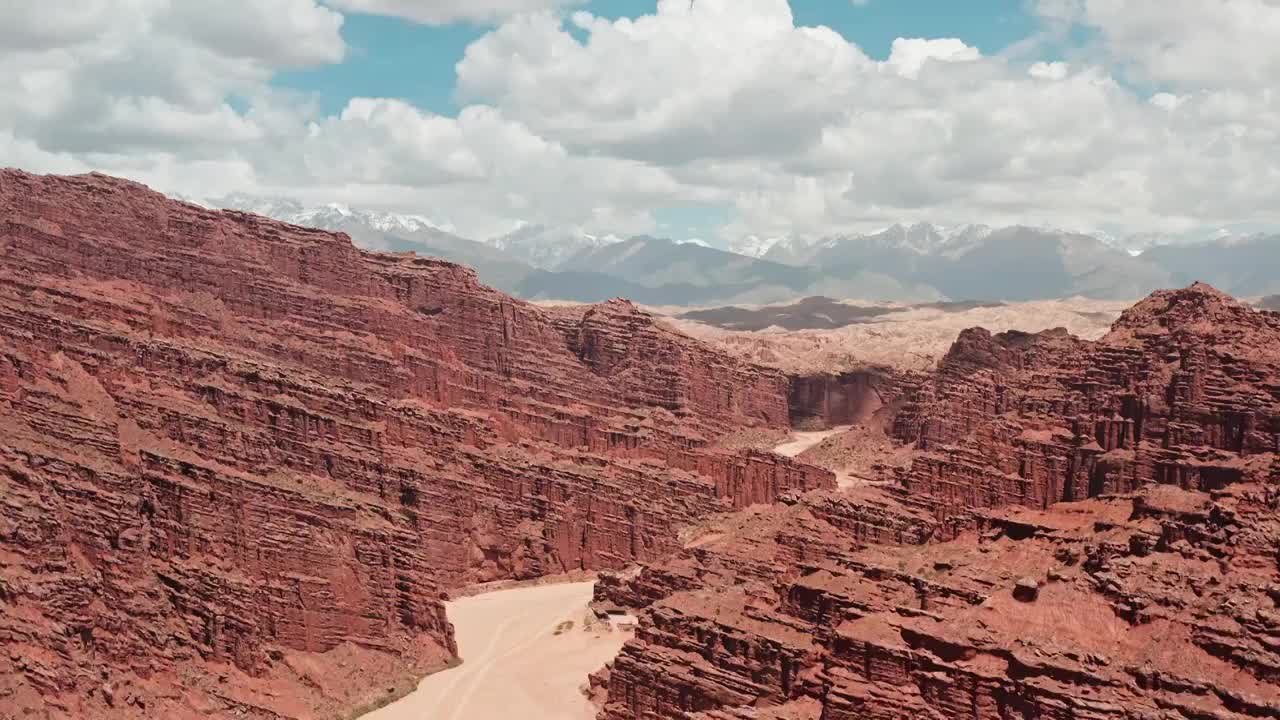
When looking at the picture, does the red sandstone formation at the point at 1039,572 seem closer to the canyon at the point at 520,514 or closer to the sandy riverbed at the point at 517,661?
the canyon at the point at 520,514

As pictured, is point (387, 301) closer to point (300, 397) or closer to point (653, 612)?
point (300, 397)

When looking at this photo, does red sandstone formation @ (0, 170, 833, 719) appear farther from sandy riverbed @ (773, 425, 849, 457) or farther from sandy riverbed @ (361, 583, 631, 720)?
sandy riverbed @ (773, 425, 849, 457)

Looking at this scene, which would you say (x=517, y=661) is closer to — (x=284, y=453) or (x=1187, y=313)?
(x=284, y=453)

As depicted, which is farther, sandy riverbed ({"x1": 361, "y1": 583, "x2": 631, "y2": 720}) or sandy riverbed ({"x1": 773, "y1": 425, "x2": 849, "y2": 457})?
sandy riverbed ({"x1": 773, "y1": 425, "x2": 849, "y2": 457})

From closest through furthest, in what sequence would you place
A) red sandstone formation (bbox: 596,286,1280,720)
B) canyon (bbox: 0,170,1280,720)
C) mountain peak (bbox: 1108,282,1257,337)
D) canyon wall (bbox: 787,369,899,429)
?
red sandstone formation (bbox: 596,286,1280,720)
canyon (bbox: 0,170,1280,720)
mountain peak (bbox: 1108,282,1257,337)
canyon wall (bbox: 787,369,899,429)

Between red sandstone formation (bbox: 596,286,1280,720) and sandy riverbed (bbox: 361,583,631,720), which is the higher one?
red sandstone formation (bbox: 596,286,1280,720)

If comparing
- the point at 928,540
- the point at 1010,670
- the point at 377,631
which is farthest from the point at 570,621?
the point at 1010,670

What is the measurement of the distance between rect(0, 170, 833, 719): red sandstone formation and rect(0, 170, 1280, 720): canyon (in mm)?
157

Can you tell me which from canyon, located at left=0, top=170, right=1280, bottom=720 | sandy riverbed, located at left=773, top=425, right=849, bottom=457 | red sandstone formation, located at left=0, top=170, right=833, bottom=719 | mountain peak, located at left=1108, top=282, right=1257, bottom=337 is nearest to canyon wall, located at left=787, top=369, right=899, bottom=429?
sandy riverbed, located at left=773, top=425, right=849, bottom=457

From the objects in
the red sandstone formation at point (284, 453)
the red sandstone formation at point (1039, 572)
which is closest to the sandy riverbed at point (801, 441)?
the red sandstone formation at point (284, 453)

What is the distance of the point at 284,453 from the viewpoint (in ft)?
192

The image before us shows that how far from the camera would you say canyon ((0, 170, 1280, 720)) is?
119 ft

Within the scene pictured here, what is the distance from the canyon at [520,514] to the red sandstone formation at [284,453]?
0.16m

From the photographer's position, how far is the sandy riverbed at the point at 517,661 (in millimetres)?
48938
